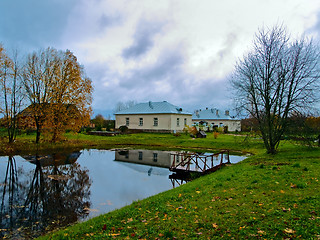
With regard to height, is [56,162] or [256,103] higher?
[256,103]

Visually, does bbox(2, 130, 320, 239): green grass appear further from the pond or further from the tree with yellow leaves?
the tree with yellow leaves

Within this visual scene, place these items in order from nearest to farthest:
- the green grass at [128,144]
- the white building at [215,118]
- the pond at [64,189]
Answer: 1. the pond at [64,189]
2. the green grass at [128,144]
3. the white building at [215,118]

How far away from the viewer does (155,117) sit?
137 ft

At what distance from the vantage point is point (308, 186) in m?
7.08

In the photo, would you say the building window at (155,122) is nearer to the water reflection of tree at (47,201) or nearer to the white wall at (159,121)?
the white wall at (159,121)

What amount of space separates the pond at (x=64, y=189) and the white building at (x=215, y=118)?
136ft

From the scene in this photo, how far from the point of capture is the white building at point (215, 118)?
55.2m

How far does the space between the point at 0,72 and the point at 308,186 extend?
83.8 feet

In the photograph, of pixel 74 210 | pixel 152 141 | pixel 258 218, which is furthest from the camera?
pixel 152 141

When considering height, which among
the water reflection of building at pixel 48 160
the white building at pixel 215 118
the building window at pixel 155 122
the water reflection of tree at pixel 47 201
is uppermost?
the white building at pixel 215 118

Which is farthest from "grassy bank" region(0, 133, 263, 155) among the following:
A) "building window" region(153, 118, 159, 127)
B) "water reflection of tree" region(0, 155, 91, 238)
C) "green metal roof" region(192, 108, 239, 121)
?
"green metal roof" region(192, 108, 239, 121)

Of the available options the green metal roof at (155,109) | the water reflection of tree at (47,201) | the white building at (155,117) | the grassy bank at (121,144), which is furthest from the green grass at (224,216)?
the green metal roof at (155,109)

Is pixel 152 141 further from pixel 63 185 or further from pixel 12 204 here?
pixel 12 204

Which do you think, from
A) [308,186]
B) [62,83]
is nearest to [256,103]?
[308,186]
